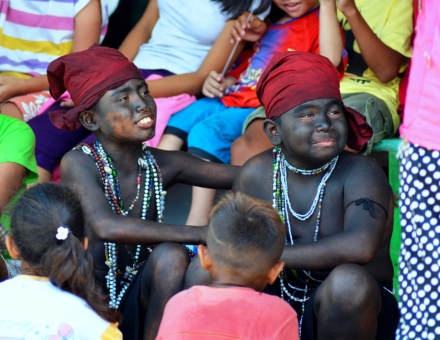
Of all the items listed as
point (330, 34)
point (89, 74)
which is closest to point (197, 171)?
point (89, 74)

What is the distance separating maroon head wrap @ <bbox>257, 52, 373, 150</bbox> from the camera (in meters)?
3.45

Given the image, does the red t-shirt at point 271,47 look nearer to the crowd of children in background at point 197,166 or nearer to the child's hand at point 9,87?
the crowd of children in background at point 197,166

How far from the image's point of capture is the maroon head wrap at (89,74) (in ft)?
12.2

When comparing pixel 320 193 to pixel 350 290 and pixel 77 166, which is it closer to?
pixel 350 290

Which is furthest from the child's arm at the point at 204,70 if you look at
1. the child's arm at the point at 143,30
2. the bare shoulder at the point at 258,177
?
the bare shoulder at the point at 258,177

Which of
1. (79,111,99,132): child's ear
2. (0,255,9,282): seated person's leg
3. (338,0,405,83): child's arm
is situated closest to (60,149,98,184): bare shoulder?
(79,111,99,132): child's ear

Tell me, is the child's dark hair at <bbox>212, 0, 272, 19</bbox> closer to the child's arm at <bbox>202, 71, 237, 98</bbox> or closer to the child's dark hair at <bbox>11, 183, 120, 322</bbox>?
the child's arm at <bbox>202, 71, 237, 98</bbox>

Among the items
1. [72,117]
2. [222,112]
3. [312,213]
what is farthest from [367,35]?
[72,117]

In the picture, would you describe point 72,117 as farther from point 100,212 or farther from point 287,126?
point 287,126

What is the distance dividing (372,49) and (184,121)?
3.35 ft

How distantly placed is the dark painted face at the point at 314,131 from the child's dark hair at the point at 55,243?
3.16 feet

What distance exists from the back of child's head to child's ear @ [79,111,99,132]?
1.18 m

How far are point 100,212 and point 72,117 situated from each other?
1.66ft

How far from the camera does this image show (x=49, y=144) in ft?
14.7
